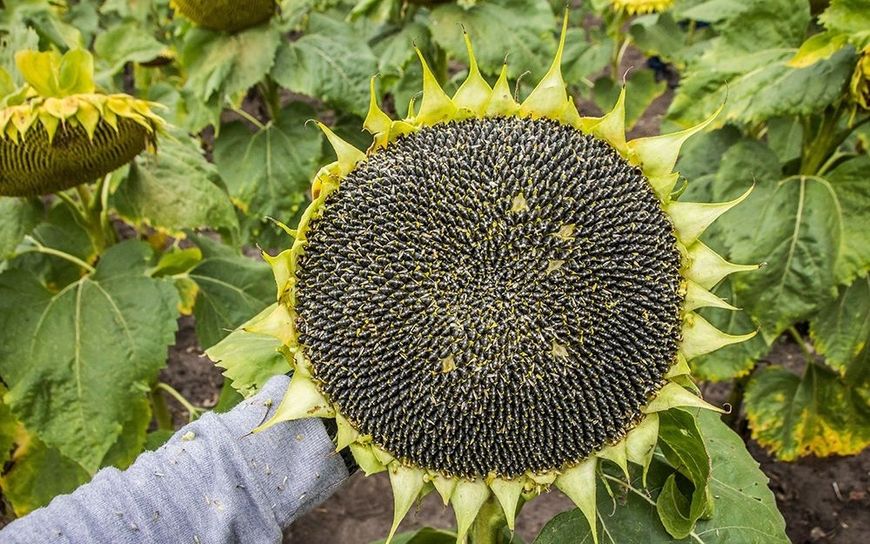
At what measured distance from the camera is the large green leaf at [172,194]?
263cm

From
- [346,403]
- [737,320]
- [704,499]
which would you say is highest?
[346,403]

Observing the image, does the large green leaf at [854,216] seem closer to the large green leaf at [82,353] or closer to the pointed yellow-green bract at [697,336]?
the pointed yellow-green bract at [697,336]

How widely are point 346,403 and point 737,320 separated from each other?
6.53 ft

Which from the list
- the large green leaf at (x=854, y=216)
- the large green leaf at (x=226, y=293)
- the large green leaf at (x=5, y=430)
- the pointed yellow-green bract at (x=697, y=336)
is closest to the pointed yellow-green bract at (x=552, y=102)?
the pointed yellow-green bract at (x=697, y=336)

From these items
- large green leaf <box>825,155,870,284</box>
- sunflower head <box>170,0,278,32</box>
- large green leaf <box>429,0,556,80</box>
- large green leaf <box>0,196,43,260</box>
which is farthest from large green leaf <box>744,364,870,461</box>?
large green leaf <box>0,196,43,260</box>

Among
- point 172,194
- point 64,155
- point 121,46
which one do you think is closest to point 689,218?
point 64,155

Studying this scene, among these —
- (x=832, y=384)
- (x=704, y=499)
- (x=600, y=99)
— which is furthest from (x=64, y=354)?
(x=600, y=99)

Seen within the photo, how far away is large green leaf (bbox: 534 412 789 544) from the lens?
1596 millimetres

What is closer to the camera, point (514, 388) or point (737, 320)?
point (514, 388)

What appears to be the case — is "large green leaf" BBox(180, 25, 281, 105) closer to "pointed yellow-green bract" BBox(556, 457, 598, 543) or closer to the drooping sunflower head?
the drooping sunflower head

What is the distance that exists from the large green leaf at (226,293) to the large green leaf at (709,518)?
163 cm

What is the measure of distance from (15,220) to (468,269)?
192 centimetres

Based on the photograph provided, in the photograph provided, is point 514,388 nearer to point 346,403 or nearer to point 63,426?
point 346,403

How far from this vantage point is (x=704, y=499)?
4.90 ft
